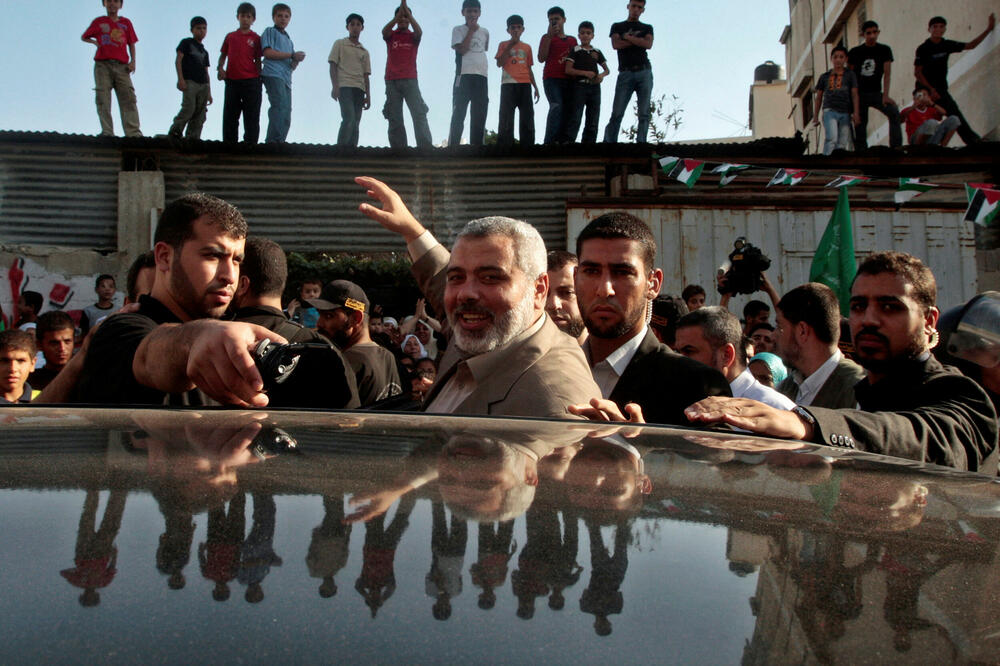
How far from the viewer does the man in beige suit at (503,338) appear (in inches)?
97.9

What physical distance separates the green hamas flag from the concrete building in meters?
6.72

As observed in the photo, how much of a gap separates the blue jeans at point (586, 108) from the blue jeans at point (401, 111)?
6.56 feet

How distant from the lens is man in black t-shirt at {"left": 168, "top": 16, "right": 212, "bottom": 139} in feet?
38.9

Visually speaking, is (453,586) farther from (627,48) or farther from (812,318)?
(627,48)

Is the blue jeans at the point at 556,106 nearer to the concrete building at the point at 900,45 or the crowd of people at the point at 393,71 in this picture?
the crowd of people at the point at 393,71

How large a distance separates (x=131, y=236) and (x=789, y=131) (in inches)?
1003

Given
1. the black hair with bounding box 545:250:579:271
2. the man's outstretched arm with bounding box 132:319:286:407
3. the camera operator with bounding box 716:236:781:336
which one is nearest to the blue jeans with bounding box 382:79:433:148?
the camera operator with bounding box 716:236:781:336

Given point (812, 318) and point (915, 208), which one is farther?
point (915, 208)

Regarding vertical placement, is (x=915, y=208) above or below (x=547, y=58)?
below

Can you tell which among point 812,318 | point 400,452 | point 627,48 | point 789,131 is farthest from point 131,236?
point 789,131

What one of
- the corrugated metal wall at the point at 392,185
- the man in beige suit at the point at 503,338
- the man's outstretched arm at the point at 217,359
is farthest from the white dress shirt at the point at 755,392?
the corrugated metal wall at the point at 392,185

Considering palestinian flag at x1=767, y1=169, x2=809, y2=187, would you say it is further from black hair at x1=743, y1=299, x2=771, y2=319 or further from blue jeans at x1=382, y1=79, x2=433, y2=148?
blue jeans at x1=382, y1=79, x2=433, y2=148

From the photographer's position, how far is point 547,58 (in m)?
11.9

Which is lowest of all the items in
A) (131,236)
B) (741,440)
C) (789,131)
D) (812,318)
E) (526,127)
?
(741,440)
